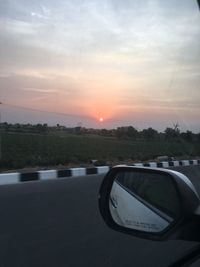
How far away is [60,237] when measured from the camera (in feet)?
16.5

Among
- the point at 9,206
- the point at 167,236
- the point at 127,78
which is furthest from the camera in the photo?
the point at 9,206

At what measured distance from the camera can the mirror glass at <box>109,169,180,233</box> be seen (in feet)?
6.28

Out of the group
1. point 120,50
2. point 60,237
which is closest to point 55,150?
point 60,237

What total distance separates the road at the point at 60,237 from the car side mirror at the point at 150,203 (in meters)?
1.93

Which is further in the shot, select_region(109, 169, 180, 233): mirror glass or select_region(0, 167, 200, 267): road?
select_region(0, 167, 200, 267): road

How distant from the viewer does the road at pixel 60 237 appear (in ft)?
15.1

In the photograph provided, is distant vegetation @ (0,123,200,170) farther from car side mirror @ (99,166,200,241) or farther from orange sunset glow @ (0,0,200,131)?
car side mirror @ (99,166,200,241)

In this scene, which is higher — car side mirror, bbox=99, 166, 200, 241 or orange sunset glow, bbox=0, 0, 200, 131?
orange sunset glow, bbox=0, 0, 200, 131

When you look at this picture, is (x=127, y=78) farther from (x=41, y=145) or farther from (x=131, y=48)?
(x=41, y=145)

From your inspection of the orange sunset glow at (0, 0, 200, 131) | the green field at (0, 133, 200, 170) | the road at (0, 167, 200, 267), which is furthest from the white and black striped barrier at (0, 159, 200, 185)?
the green field at (0, 133, 200, 170)

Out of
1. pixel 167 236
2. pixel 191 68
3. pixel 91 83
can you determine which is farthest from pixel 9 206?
pixel 167 236

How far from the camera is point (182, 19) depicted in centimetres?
247

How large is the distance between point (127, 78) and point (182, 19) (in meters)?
0.52

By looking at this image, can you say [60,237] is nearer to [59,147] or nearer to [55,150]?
[55,150]
